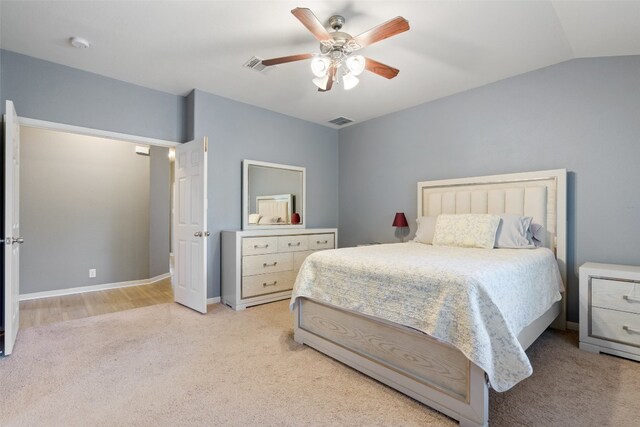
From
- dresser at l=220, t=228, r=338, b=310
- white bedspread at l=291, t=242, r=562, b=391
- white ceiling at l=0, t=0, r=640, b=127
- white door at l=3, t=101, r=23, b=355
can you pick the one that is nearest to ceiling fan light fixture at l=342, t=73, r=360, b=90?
white ceiling at l=0, t=0, r=640, b=127

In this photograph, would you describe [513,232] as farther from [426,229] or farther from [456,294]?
[456,294]

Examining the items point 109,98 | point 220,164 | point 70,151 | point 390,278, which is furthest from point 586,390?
point 70,151

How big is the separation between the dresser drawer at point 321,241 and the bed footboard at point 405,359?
1.80 meters

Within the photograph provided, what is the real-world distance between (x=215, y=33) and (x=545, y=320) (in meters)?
3.63

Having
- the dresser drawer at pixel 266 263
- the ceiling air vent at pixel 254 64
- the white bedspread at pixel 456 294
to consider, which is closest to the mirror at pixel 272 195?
the dresser drawer at pixel 266 263

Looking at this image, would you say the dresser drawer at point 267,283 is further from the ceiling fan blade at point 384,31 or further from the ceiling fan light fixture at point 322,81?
the ceiling fan blade at point 384,31

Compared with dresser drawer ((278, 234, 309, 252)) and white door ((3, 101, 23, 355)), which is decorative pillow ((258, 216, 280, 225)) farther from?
white door ((3, 101, 23, 355))

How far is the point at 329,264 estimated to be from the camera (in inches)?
92.9

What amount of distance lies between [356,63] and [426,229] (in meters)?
2.08

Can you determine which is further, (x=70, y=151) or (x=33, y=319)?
(x=70, y=151)

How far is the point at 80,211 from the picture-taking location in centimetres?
444

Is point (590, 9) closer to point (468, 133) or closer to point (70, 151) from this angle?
point (468, 133)

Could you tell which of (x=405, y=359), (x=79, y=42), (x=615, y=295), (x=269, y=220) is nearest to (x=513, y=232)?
(x=615, y=295)

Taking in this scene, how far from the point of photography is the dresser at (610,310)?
2297mm
